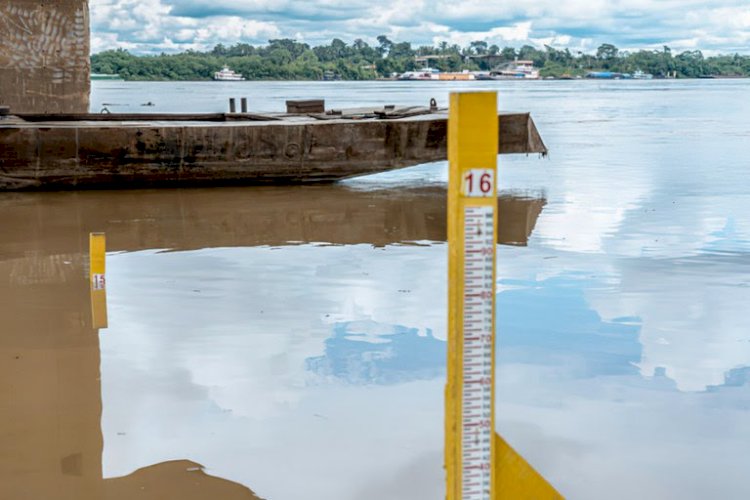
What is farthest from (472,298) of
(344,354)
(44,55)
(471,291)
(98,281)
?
(44,55)

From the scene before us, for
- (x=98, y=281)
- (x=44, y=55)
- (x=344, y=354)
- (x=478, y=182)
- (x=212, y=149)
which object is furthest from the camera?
(x=44, y=55)

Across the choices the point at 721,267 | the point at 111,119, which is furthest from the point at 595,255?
Result: the point at 111,119

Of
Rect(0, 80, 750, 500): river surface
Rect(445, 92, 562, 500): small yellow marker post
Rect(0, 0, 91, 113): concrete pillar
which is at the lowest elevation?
Rect(0, 80, 750, 500): river surface

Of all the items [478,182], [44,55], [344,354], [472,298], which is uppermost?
[44,55]

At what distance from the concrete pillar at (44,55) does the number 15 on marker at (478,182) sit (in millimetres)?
16553

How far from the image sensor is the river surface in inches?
214

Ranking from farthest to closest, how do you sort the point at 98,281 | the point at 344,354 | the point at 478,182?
the point at 98,281
the point at 344,354
the point at 478,182

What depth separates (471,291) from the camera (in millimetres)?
3643

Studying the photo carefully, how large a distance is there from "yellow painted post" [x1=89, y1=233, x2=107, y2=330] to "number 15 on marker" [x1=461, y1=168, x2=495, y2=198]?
523 centimetres

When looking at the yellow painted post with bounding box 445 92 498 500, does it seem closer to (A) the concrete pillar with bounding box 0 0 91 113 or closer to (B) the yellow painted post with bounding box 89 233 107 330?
(B) the yellow painted post with bounding box 89 233 107 330

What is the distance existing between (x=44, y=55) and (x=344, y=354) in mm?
13445

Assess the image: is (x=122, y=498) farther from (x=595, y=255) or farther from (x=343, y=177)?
(x=343, y=177)

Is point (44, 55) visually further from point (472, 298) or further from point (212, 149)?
point (472, 298)

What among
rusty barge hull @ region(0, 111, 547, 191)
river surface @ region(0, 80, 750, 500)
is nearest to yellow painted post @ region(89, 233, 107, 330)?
river surface @ region(0, 80, 750, 500)
